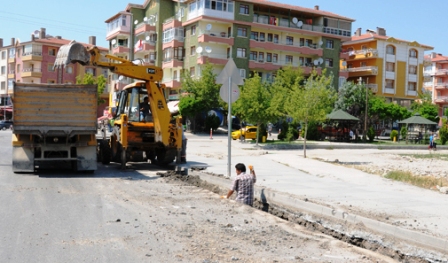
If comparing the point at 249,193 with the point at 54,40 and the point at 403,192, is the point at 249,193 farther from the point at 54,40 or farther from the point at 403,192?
the point at 54,40

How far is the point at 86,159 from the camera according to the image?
1675 cm

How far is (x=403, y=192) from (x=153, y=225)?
6.91 meters

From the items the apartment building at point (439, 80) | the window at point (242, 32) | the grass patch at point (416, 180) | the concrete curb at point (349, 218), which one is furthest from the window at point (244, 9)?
the concrete curb at point (349, 218)

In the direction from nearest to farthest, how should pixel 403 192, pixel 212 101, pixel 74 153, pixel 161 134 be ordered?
pixel 403 192, pixel 74 153, pixel 161 134, pixel 212 101

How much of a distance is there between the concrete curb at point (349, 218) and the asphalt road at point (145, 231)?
686 mm

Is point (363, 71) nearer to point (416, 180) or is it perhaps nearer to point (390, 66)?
point (390, 66)

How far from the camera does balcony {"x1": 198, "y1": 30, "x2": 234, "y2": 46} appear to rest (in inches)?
2434

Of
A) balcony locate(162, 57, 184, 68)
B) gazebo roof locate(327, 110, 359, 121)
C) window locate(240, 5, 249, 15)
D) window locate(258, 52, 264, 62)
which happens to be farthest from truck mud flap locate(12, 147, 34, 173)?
window locate(258, 52, 264, 62)

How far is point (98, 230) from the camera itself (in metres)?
8.23

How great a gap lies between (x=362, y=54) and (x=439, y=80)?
33.1 meters

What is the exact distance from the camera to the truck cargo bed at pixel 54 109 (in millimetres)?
15953

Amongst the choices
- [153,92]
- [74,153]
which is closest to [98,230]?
[74,153]

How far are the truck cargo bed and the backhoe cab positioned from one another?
1125 mm

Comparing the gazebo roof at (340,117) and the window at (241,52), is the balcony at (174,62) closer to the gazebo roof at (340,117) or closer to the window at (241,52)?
the window at (241,52)
